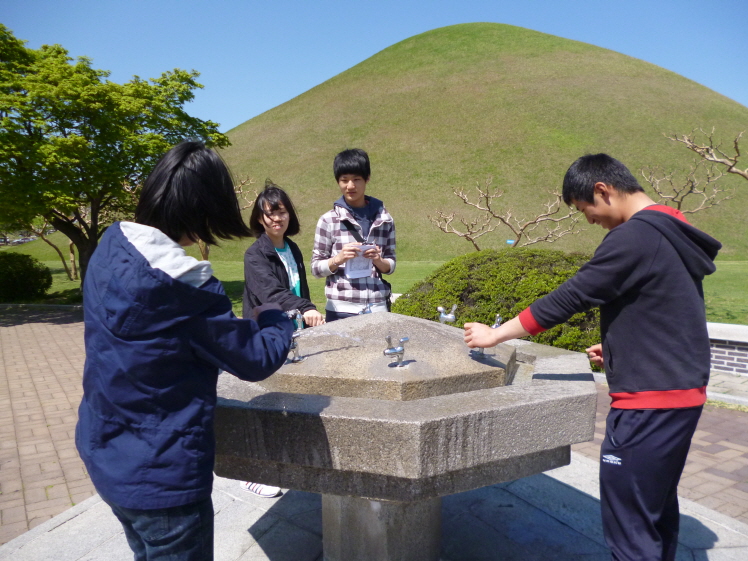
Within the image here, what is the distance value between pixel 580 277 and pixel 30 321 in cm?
1370

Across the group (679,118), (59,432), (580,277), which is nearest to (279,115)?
(679,118)

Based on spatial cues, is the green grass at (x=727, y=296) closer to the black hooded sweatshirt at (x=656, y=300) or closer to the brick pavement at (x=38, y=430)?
the black hooded sweatshirt at (x=656, y=300)

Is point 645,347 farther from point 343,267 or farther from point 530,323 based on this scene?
point 343,267

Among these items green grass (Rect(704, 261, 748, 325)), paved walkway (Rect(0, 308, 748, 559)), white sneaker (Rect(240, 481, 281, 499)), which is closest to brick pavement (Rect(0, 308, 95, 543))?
paved walkway (Rect(0, 308, 748, 559))

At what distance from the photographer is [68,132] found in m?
13.3

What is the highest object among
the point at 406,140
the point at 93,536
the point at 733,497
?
the point at 406,140

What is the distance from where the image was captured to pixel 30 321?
1273 cm

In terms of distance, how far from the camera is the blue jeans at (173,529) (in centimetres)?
157

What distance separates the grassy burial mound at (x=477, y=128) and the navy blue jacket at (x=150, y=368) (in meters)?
29.2

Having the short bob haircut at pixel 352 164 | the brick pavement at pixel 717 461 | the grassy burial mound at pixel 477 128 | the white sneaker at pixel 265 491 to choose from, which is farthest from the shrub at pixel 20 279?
the brick pavement at pixel 717 461

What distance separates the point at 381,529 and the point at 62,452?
3.64 metres

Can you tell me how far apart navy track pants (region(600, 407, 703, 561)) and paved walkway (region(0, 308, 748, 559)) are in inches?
55.3

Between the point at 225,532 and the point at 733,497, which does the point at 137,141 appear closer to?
the point at 225,532

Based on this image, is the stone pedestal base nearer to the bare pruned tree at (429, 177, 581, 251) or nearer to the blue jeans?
the blue jeans
